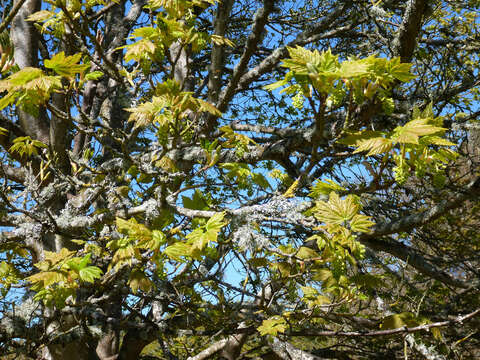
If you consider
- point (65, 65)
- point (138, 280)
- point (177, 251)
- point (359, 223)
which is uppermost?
point (65, 65)

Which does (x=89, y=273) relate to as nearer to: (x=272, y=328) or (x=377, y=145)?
(x=272, y=328)

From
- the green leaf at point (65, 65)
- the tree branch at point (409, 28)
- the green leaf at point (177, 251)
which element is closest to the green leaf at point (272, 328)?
the green leaf at point (177, 251)

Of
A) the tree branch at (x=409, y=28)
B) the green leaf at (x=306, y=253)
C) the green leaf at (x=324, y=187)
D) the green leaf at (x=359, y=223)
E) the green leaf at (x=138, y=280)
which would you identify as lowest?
the green leaf at (x=138, y=280)

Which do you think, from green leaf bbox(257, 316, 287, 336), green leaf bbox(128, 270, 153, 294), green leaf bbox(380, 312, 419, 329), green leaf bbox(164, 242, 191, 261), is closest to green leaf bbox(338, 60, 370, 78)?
green leaf bbox(164, 242, 191, 261)

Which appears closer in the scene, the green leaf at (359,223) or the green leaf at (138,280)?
the green leaf at (359,223)

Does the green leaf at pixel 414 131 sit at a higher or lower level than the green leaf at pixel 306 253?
higher

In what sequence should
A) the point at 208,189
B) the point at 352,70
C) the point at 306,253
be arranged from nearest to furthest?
the point at 352,70 → the point at 306,253 → the point at 208,189

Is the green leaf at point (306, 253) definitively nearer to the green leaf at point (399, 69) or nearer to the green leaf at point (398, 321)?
the green leaf at point (398, 321)

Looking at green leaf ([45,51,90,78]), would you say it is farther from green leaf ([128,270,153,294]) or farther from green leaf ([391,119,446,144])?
green leaf ([391,119,446,144])

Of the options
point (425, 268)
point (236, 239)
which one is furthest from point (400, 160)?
point (425, 268)

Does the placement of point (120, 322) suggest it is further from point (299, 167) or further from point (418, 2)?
point (418, 2)

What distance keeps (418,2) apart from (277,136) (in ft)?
5.75

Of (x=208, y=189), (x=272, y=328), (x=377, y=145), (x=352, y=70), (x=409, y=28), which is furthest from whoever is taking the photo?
(x=208, y=189)

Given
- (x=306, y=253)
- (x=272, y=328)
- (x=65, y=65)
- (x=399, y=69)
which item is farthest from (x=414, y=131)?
(x=65, y=65)
